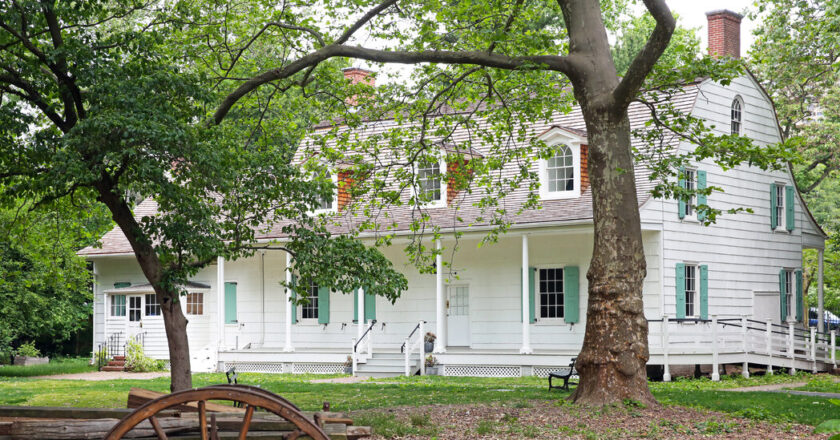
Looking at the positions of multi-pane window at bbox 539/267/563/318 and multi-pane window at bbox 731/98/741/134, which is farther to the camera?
multi-pane window at bbox 731/98/741/134

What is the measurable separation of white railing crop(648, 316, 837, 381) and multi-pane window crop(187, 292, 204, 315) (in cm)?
1388

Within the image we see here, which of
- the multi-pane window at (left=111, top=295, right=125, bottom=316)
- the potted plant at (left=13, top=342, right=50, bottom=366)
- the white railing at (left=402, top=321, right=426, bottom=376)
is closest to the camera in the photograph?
the white railing at (left=402, top=321, right=426, bottom=376)

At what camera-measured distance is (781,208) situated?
27422mm

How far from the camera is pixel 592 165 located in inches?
527

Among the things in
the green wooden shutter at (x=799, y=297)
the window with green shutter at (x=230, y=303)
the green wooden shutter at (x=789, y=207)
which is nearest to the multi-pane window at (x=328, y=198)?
the window with green shutter at (x=230, y=303)

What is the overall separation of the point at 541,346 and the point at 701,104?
23.8ft

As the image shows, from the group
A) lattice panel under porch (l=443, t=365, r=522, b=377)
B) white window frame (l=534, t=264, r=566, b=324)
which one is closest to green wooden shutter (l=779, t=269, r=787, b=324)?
white window frame (l=534, t=264, r=566, b=324)

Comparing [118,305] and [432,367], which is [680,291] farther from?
[118,305]

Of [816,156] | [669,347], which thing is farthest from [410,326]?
[816,156]

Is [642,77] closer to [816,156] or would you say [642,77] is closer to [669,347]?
[669,347]

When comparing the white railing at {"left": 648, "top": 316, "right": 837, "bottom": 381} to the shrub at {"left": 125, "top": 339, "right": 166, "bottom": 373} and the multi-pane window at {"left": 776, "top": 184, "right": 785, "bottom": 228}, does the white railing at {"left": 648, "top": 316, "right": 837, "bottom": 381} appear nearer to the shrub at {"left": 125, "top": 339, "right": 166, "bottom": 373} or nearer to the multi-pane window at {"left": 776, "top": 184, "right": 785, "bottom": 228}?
the multi-pane window at {"left": 776, "top": 184, "right": 785, "bottom": 228}

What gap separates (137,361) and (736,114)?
58.6 ft

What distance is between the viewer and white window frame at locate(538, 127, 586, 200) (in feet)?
77.0

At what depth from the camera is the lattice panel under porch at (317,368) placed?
25594 mm
